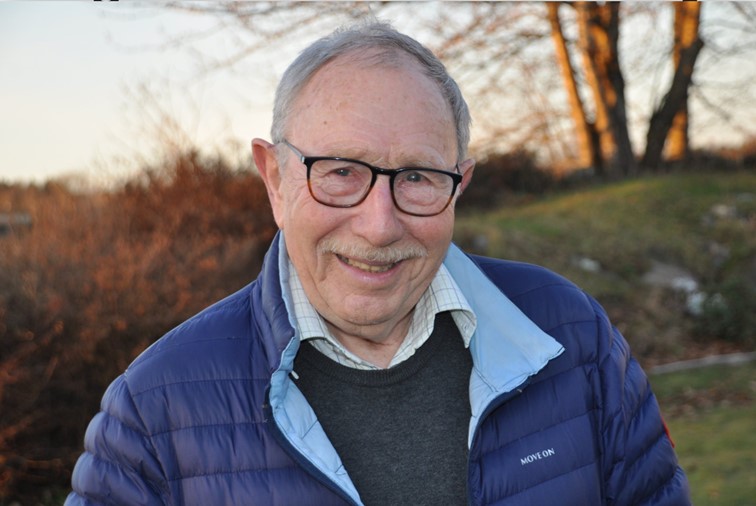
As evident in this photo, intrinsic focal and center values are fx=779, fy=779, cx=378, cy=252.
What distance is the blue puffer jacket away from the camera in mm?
1956

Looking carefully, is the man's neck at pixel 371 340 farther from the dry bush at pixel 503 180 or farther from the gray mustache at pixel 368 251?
the dry bush at pixel 503 180

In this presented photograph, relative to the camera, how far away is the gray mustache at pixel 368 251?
2.09 meters

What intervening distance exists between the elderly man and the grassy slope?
783 cm

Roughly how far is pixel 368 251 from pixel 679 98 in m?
15.8

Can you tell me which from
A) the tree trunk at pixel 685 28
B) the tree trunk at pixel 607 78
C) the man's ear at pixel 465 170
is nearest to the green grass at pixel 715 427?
the man's ear at pixel 465 170

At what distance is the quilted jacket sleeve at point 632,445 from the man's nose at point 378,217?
77 centimetres

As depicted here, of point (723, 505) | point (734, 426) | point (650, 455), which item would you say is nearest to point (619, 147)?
point (734, 426)

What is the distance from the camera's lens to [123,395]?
2.02 m

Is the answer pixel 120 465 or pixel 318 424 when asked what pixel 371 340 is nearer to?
pixel 318 424

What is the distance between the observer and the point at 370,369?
2201 mm

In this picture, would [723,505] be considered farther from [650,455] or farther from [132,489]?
[132,489]

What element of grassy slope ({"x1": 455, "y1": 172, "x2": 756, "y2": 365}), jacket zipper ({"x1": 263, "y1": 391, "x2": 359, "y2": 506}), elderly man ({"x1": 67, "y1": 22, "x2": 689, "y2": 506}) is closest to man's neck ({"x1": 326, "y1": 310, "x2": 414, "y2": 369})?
elderly man ({"x1": 67, "y1": 22, "x2": 689, "y2": 506})

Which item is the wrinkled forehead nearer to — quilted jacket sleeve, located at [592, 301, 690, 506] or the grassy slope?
quilted jacket sleeve, located at [592, 301, 690, 506]

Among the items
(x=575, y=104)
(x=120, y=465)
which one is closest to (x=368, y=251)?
(x=120, y=465)
